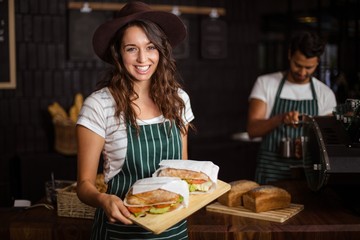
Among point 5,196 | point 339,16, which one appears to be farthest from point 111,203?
point 339,16

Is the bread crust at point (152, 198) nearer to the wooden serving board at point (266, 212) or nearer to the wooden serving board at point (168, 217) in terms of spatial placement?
the wooden serving board at point (168, 217)

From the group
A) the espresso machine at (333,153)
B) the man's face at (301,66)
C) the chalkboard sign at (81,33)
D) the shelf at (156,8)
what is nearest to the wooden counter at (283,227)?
the espresso machine at (333,153)

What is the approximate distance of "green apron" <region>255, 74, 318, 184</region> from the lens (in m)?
4.05

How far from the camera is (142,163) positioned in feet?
7.98

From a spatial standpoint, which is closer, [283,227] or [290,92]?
[283,227]

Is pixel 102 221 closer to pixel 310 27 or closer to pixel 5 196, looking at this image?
pixel 5 196

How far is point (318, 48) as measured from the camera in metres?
3.78

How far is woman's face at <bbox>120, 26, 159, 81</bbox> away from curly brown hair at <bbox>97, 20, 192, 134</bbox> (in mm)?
26

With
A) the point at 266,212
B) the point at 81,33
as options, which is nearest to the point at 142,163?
the point at 266,212

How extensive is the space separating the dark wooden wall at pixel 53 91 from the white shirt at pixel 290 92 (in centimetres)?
208

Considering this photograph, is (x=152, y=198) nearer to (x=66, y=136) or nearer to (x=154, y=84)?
(x=154, y=84)

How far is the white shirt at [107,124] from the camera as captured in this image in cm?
234

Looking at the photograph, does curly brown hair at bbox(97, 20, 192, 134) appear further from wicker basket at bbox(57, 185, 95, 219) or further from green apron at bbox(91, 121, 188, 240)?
wicker basket at bbox(57, 185, 95, 219)

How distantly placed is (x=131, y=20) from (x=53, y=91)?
376cm
